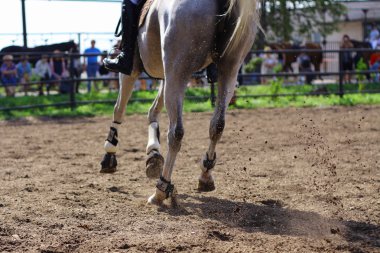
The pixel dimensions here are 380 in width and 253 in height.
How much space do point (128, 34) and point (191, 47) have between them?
44.7 inches

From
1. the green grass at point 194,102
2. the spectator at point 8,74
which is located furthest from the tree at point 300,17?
the spectator at point 8,74

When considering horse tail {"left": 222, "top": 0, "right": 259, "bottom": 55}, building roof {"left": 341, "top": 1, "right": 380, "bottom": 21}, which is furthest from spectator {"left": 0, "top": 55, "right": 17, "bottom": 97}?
building roof {"left": 341, "top": 1, "right": 380, "bottom": 21}

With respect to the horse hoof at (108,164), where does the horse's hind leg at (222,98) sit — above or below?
above

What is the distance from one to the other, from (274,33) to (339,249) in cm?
2300

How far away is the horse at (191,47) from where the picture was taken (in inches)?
183

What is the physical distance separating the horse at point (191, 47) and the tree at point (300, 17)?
18903 millimetres

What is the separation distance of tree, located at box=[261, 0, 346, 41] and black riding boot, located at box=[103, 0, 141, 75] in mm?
18428

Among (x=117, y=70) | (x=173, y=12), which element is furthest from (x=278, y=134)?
(x=173, y=12)

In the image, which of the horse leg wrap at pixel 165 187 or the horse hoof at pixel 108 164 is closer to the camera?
the horse leg wrap at pixel 165 187

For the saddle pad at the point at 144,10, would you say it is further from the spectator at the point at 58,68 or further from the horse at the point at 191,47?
the spectator at the point at 58,68

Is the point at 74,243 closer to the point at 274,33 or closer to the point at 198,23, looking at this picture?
the point at 198,23

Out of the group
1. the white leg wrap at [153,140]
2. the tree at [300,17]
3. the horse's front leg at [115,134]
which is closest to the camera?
the white leg wrap at [153,140]

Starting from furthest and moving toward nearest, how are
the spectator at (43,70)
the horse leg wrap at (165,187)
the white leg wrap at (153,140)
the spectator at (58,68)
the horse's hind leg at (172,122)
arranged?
the spectator at (58,68) < the spectator at (43,70) < the white leg wrap at (153,140) < the horse leg wrap at (165,187) < the horse's hind leg at (172,122)

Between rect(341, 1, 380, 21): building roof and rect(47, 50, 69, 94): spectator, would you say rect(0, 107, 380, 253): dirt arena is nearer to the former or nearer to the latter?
rect(47, 50, 69, 94): spectator
